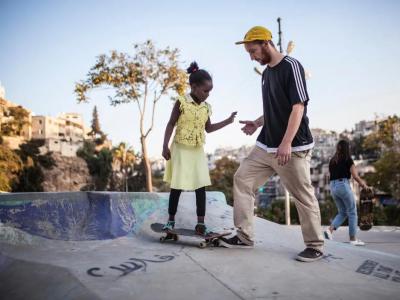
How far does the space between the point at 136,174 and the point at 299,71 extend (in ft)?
201

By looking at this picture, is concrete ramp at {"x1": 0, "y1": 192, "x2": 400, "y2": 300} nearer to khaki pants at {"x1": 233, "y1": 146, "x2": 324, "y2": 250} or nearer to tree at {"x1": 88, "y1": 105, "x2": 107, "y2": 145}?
khaki pants at {"x1": 233, "y1": 146, "x2": 324, "y2": 250}

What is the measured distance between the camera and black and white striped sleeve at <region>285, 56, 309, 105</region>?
3244mm

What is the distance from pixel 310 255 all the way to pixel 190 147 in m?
1.59

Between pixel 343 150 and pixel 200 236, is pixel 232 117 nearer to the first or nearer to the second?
pixel 200 236

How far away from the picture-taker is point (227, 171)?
50.2 meters

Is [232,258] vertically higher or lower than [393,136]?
lower

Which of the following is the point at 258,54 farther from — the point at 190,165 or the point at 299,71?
the point at 190,165

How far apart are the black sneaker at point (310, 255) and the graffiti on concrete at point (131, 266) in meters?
1.12

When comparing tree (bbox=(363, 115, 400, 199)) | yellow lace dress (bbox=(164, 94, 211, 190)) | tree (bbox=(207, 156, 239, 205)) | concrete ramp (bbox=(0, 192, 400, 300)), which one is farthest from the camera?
tree (bbox=(207, 156, 239, 205))

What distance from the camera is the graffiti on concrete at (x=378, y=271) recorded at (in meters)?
3.08

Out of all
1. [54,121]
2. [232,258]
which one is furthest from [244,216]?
[54,121]

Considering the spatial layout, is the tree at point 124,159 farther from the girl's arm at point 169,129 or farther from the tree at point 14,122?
the girl's arm at point 169,129

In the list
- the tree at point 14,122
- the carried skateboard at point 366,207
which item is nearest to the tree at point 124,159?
the tree at point 14,122

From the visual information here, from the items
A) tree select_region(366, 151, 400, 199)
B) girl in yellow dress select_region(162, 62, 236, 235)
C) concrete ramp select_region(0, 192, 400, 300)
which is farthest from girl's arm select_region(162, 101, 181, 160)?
tree select_region(366, 151, 400, 199)
